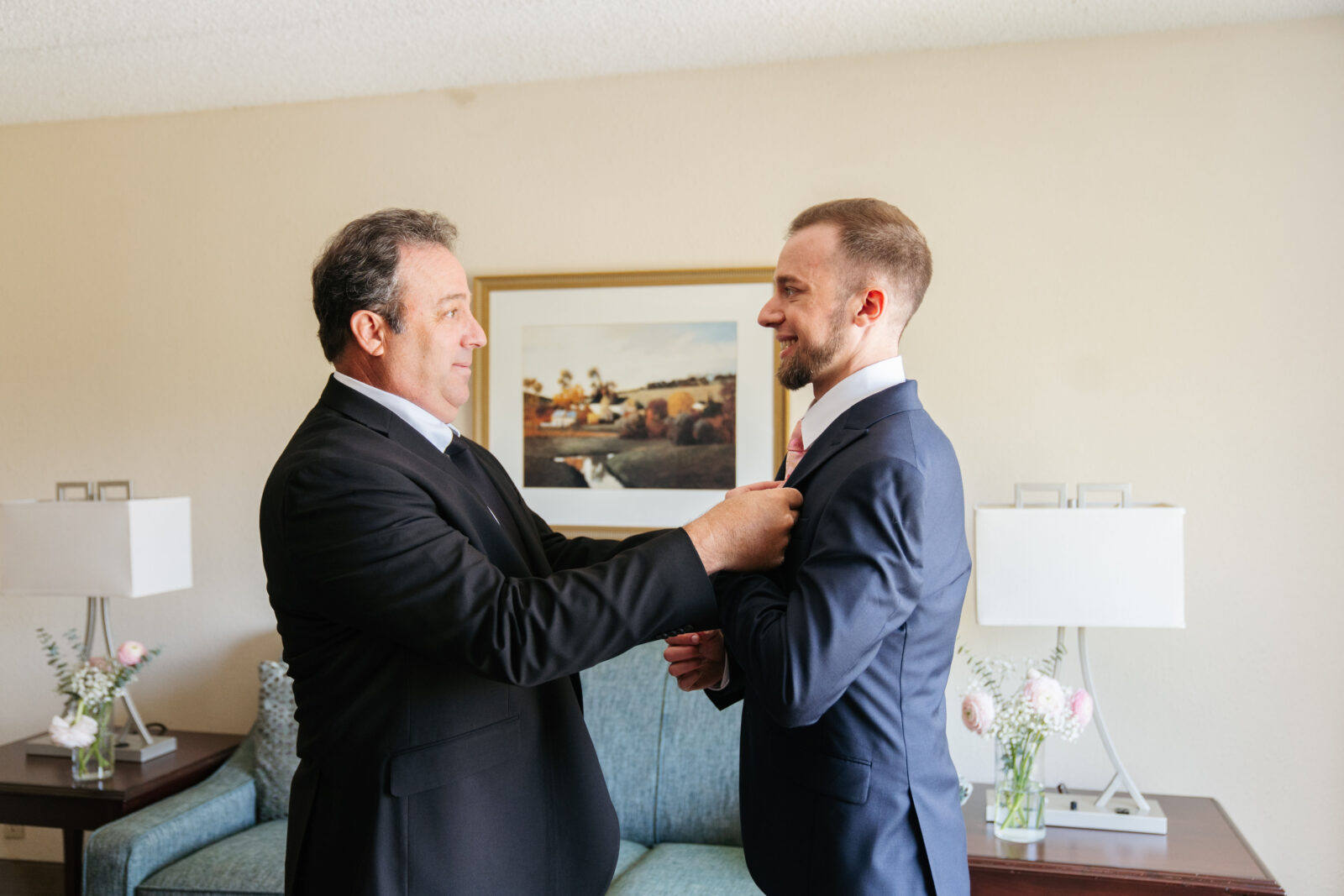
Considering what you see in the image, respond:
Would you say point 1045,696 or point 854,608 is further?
point 1045,696

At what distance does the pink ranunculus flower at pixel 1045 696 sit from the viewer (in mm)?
2713

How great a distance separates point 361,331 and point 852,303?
2.60ft

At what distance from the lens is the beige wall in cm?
310

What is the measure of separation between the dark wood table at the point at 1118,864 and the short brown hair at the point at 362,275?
1.85 meters

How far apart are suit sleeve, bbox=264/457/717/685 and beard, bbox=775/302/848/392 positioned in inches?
14.4

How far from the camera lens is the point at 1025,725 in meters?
2.75

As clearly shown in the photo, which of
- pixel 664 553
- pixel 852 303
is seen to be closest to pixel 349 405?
pixel 664 553

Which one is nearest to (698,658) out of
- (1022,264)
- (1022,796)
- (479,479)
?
(479,479)

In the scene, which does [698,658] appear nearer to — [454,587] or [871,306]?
[454,587]

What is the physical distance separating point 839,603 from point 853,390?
1.35 feet

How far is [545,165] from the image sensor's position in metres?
3.62

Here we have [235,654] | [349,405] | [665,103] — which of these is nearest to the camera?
[349,405]

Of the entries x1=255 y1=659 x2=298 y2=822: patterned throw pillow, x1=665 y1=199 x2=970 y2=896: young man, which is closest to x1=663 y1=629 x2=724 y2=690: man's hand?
x1=665 y1=199 x2=970 y2=896: young man

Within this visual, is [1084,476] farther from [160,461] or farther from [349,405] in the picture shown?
[160,461]
